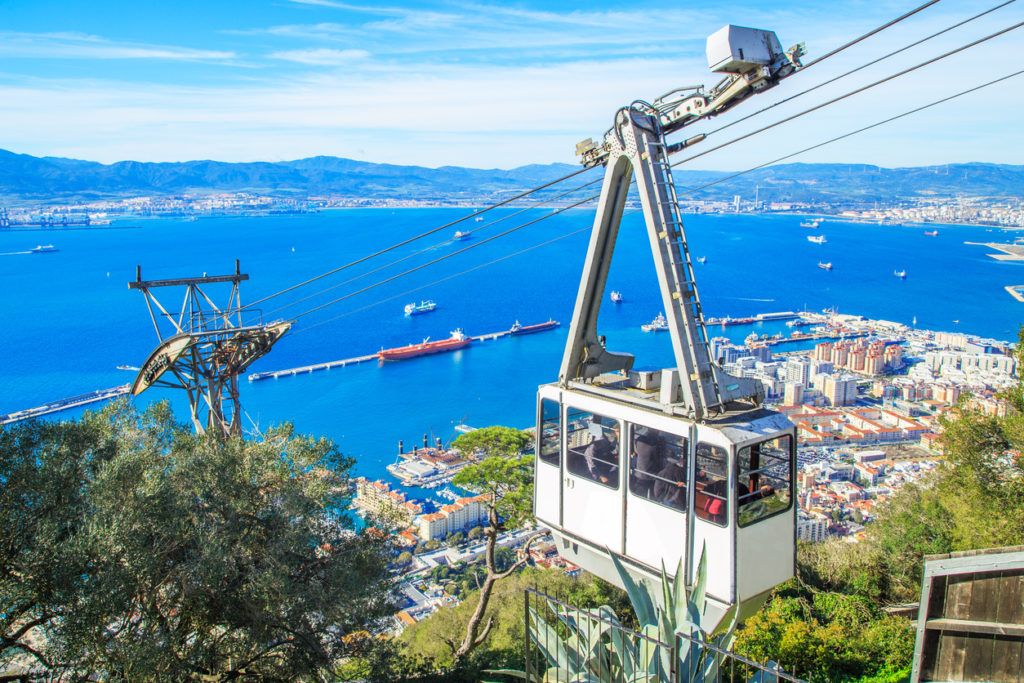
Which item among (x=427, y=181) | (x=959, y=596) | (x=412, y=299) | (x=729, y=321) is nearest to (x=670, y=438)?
(x=959, y=596)

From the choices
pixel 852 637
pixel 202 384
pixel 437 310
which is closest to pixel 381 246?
pixel 437 310

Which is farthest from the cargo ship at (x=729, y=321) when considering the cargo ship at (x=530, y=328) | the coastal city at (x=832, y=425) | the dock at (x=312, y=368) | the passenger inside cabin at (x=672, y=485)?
the passenger inside cabin at (x=672, y=485)

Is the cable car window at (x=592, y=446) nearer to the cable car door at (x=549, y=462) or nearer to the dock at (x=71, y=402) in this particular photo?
the cable car door at (x=549, y=462)

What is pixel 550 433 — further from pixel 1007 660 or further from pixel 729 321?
pixel 729 321

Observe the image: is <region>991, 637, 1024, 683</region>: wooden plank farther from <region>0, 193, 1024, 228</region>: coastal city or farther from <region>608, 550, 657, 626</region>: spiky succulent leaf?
<region>0, 193, 1024, 228</region>: coastal city

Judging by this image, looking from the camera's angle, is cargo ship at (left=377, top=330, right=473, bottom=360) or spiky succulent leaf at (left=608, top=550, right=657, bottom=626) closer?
spiky succulent leaf at (left=608, top=550, right=657, bottom=626)

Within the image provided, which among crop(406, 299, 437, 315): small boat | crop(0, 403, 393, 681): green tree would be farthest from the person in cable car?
crop(406, 299, 437, 315): small boat

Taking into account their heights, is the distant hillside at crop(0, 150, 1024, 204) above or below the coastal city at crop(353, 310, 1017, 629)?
above
